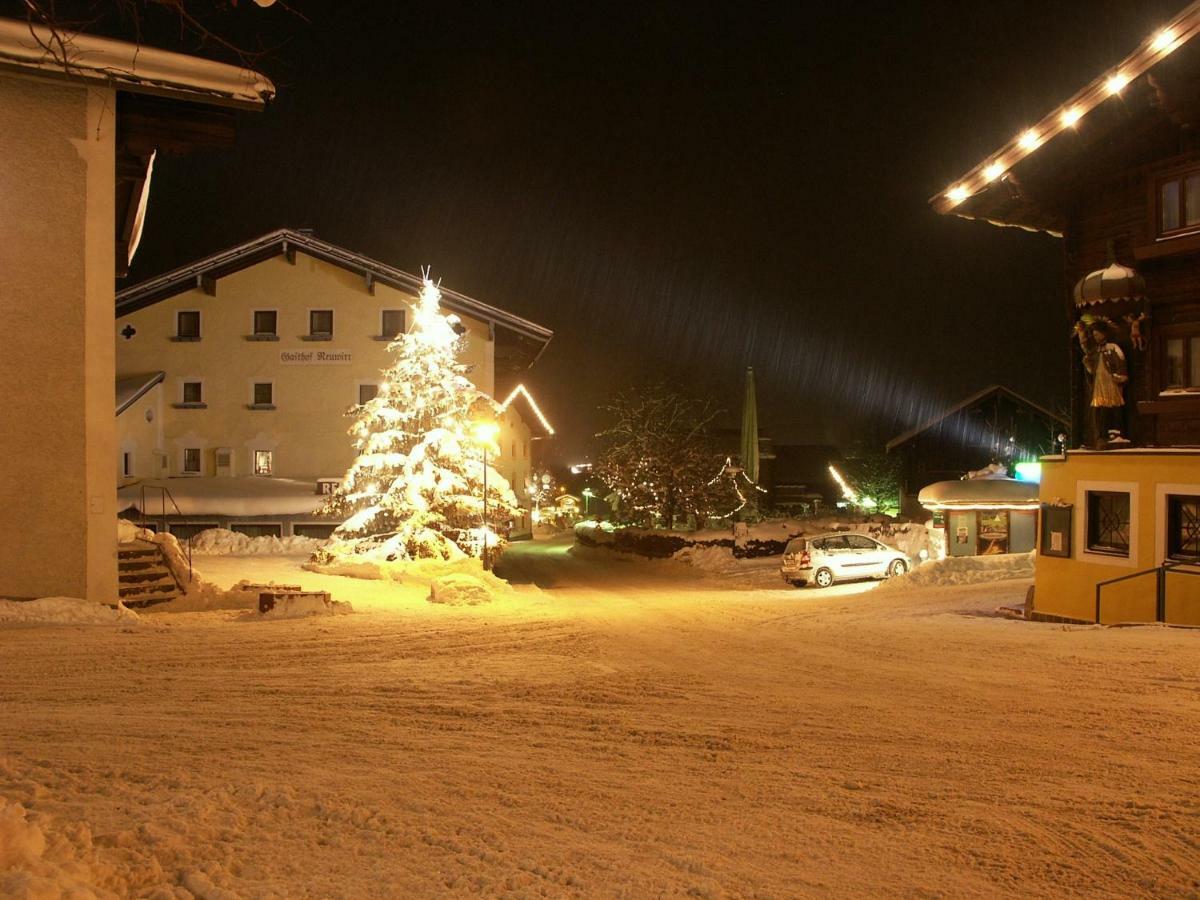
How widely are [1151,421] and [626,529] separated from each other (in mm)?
29178

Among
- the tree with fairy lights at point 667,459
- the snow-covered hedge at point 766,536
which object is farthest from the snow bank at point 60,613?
the tree with fairy lights at point 667,459

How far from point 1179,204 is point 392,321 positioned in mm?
25985

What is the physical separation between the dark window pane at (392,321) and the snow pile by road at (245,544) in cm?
864

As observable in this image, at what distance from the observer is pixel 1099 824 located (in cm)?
546

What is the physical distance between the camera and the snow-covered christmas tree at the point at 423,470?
989 inches

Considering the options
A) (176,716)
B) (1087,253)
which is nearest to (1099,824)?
(176,716)

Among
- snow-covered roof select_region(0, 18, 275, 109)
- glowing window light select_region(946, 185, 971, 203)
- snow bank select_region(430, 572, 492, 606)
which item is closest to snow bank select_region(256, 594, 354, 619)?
snow bank select_region(430, 572, 492, 606)

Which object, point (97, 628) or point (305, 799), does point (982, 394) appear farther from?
point (305, 799)

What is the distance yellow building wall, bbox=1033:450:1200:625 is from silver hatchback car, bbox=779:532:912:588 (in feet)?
33.6

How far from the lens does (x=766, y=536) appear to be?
3878 centimetres

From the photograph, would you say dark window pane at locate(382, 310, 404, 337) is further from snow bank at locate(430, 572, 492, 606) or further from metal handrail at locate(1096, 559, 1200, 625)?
metal handrail at locate(1096, 559, 1200, 625)

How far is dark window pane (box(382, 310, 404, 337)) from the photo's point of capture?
3616 cm

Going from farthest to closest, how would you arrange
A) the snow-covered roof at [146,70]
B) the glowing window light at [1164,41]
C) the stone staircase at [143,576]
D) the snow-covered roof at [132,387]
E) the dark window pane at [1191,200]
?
1. the snow-covered roof at [132,387]
2. the stone staircase at [143,576]
3. the dark window pane at [1191,200]
4. the glowing window light at [1164,41]
5. the snow-covered roof at [146,70]

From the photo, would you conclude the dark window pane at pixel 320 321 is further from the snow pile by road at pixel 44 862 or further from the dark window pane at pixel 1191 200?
the snow pile by road at pixel 44 862
